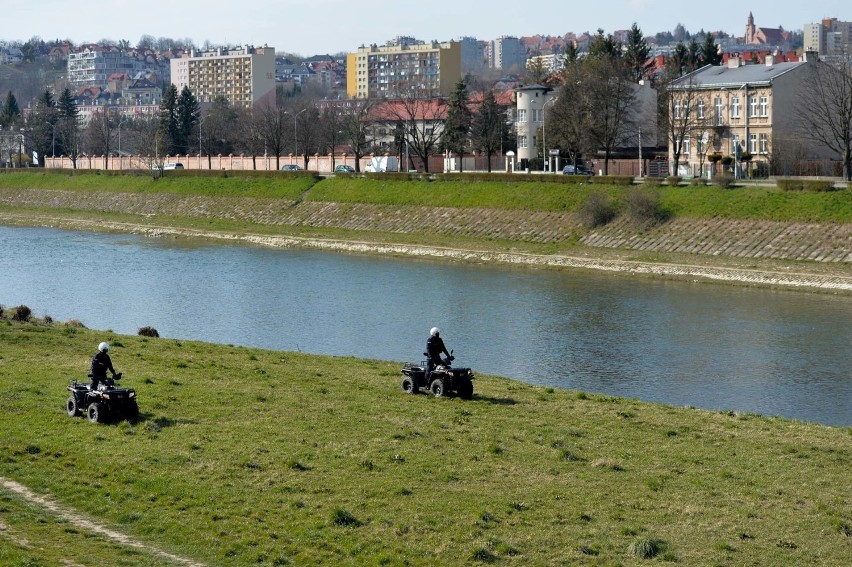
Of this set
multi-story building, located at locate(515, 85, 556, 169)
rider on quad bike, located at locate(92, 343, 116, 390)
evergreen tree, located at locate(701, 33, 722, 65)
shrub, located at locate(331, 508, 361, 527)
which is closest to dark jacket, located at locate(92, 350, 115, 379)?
rider on quad bike, located at locate(92, 343, 116, 390)

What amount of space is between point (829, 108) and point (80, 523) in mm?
64282

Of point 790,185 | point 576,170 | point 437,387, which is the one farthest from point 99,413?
point 576,170

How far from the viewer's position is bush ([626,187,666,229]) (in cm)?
5981

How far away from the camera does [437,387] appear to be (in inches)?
931

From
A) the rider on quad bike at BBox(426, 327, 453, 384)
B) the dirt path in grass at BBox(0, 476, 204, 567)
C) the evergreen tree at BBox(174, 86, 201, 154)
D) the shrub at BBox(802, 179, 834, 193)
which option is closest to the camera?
the dirt path in grass at BBox(0, 476, 204, 567)

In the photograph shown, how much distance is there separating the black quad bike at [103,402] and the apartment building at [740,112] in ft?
190

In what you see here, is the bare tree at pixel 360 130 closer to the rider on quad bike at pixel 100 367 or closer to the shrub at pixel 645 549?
the rider on quad bike at pixel 100 367

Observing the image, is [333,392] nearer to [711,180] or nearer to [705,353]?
[705,353]

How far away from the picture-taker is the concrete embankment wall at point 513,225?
53.0 m

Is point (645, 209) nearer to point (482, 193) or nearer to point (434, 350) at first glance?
point (482, 193)

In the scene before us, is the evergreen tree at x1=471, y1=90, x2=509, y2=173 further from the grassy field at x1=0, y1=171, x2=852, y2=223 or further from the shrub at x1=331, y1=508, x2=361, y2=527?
the shrub at x1=331, y1=508, x2=361, y2=527

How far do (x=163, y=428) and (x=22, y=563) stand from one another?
6732 millimetres

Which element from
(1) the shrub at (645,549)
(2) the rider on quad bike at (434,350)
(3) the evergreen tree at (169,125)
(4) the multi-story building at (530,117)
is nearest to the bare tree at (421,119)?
(4) the multi-story building at (530,117)

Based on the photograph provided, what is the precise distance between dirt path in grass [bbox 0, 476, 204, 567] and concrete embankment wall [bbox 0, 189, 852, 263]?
134 ft
